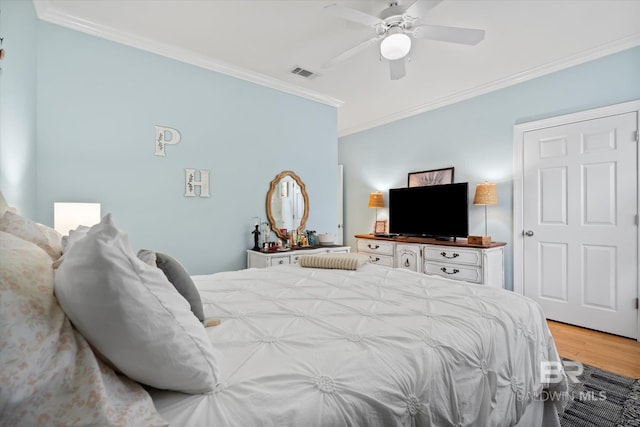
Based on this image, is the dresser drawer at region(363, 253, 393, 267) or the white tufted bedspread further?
the dresser drawer at region(363, 253, 393, 267)

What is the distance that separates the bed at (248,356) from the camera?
605mm

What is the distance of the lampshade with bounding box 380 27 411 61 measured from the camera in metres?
2.20

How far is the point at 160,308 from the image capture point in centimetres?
76

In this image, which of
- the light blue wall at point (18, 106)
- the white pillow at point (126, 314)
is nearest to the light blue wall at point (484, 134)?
the white pillow at point (126, 314)

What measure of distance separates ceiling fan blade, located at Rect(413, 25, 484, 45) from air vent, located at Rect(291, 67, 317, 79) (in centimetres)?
147

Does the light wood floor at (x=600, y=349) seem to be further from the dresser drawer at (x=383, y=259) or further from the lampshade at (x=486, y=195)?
the dresser drawer at (x=383, y=259)

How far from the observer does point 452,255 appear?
361cm

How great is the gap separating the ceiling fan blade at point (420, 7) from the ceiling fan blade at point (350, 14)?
0.74 feet

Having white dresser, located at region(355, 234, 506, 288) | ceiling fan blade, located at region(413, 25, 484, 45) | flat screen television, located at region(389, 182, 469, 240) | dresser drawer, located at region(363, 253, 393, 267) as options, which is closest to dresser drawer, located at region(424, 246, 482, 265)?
white dresser, located at region(355, 234, 506, 288)

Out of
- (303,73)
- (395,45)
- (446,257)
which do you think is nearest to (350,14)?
(395,45)

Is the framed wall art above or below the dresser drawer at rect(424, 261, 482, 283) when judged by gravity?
above

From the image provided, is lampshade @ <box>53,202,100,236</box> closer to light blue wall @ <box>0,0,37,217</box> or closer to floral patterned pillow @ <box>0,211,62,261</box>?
light blue wall @ <box>0,0,37,217</box>

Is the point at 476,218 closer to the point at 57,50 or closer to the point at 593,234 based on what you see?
the point at 593,234

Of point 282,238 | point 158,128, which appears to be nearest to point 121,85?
point 158,128
